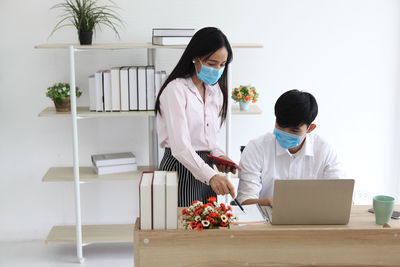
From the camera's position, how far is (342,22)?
373 centimetres

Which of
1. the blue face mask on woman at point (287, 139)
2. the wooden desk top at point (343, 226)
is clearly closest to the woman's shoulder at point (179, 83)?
the blue face mask on woman at point (287, 139)

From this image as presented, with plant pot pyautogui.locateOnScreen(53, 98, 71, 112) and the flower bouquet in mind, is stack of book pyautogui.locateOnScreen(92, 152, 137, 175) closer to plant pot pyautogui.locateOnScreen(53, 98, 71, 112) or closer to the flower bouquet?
plant pot pyautogui.locateOnScreen(53, 98, 71, 112)

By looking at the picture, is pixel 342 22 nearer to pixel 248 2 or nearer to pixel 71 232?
pixel 248 2

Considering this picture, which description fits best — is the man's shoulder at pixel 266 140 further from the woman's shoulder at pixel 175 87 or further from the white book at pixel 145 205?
the white book at pixel 145 205

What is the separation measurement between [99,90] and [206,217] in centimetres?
190

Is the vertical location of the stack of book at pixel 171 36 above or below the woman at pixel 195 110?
above

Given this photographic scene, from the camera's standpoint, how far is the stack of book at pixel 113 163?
3.52 metres

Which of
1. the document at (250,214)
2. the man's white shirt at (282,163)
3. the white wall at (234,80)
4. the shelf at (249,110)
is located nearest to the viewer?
the document at (250,214)

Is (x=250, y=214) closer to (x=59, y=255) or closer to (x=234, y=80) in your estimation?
(x=234, y=80)

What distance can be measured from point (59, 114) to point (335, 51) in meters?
1.95

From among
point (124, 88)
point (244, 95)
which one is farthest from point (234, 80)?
point (124, 88)

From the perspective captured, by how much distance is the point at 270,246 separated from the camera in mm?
1662

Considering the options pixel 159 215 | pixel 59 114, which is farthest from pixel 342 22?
pixel 159 215

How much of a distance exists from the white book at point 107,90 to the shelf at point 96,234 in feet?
2.86
